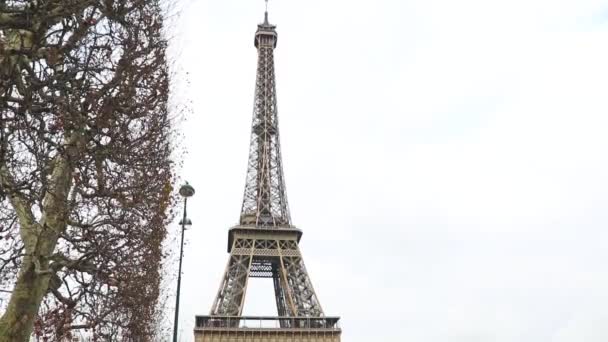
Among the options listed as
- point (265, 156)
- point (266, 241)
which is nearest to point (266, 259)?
point (266, 241)

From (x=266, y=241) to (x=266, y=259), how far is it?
188cm

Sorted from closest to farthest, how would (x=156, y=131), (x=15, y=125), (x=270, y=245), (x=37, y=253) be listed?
(x=15, y=125) < (x=37, y=253) < (x=156, y=131) < (x=270, y=245)

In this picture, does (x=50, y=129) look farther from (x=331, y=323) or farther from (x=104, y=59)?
(x=331, y=323)

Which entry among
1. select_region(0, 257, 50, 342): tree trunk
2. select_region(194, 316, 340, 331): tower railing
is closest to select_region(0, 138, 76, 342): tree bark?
select_region(0, 257, 50, 342): tree trunk

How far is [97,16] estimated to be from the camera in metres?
10.2

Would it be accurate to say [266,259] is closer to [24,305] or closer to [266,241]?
[266,241]

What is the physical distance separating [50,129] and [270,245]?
45762 millimetres

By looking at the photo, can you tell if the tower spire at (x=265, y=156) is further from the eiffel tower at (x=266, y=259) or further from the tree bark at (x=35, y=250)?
the tree bark at (x=35, y=250)

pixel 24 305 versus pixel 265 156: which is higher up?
pixel 265 156

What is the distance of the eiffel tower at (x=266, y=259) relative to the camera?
4741 cm

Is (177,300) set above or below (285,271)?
below

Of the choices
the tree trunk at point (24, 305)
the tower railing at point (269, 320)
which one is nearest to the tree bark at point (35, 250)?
the tree trunk at point (24, 305)

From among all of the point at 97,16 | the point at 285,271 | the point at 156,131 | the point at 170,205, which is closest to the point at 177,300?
the point at 170,205

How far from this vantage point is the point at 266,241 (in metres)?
53.4
